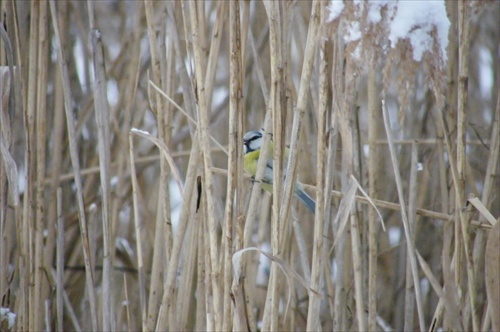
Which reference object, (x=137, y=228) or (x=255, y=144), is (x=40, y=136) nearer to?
(x=137, y=228)

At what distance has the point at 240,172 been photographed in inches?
38.5

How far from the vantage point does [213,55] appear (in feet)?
3.73

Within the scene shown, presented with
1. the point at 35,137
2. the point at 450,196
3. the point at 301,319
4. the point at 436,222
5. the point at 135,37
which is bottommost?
the point at 301,319

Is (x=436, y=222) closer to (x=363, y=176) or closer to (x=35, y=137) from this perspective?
(x=363, y=176)

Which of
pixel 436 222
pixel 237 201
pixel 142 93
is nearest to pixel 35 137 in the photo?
pixel 142 93

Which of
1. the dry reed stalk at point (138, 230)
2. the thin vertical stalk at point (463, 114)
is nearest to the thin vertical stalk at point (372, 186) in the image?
the thin vertical stalk at point (463, 114)

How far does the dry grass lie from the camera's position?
98 cm

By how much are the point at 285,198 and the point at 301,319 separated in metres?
0.88

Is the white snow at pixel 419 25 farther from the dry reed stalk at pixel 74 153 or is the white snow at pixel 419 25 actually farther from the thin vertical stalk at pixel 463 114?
the dry reed stalk at pixel 74 153

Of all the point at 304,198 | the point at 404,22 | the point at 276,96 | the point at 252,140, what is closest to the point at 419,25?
the point at 404,22

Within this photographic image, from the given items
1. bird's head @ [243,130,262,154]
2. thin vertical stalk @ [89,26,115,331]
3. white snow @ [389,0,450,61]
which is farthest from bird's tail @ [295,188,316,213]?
white snow @ [389,0,450,61]

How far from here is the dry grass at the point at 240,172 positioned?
3.20ft

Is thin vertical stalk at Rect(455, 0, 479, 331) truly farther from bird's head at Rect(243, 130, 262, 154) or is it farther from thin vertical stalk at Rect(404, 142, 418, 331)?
bird's head at Rect(243, 130, 262, 154)

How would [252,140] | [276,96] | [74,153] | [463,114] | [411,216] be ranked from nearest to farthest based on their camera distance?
[276,96]
[463,114]
[411,216]
[74,153]
[252,140]
